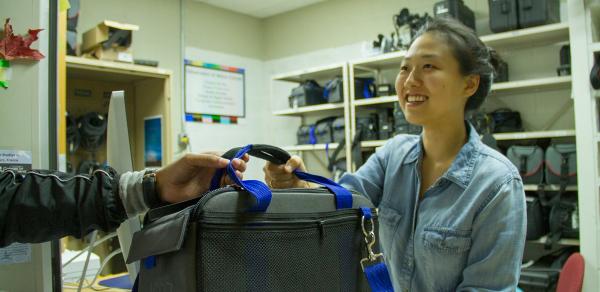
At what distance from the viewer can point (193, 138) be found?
18.0 ft

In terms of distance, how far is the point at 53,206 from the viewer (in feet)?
2.87

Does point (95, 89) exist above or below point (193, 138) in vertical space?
above

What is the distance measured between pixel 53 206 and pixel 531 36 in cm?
393

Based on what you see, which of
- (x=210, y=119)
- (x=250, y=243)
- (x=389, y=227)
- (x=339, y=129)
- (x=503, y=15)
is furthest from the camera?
(x=210, y=119)

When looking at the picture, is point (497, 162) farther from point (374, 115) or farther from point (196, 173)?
point (374, 115)

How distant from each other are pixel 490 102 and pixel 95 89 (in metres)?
3.39

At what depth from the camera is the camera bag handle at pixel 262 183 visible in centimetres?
77

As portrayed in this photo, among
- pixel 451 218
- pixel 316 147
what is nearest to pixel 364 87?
pixel 316 147

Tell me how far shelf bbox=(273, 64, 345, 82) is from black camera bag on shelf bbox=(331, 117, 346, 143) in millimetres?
518

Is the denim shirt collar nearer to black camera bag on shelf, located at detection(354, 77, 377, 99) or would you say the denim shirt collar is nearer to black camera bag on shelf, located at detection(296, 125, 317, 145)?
black camera bag on shelf, located at detection(354, 77, 377, 99)

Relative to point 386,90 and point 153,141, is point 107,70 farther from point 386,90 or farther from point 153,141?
point 386,90

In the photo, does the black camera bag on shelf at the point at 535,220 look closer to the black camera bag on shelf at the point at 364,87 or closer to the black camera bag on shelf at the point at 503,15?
the black camera bag on shelf at the point at 503,15

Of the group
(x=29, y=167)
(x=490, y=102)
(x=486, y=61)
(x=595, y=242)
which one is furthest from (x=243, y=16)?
(x=29, y=167)

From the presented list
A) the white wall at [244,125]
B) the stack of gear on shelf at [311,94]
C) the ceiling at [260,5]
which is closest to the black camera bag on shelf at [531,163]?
the stack of gear on shelf at [311,94]
